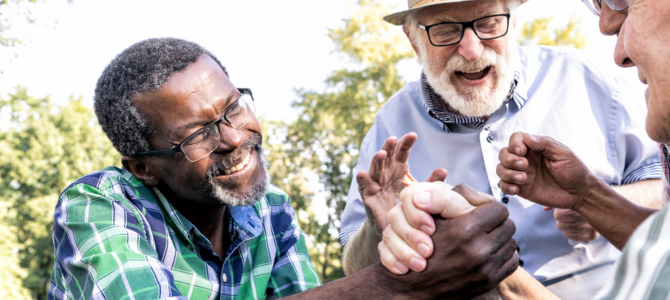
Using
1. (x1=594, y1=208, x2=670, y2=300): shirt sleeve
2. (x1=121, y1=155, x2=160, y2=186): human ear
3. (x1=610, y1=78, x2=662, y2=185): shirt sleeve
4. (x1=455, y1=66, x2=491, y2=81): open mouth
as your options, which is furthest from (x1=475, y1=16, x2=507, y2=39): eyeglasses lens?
(x1=594, y1=208, x2=670, y2=300): shirt sleeve

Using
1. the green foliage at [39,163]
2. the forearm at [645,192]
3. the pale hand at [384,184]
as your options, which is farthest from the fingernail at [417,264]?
the green foliage at [39,163]

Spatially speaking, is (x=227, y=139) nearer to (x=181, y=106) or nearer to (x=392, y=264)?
(x=181, y=106)

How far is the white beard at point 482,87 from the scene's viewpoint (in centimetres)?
326

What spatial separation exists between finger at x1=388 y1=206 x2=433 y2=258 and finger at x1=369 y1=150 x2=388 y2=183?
422mm

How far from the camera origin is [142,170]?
290 cm

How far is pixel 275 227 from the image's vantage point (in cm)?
316

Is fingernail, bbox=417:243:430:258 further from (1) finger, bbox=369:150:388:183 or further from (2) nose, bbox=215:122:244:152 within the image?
(2) nose, bbox=215:122:244:152

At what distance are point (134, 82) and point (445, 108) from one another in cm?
206

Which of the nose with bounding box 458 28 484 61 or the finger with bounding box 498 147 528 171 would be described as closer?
the finger with bounding box 498 147 528 171

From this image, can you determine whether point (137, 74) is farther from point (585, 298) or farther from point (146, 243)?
point (585, 298)

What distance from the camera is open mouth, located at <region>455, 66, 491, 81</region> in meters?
3.38

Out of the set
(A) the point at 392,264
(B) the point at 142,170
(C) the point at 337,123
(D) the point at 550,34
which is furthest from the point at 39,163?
(A) the point at 392,264

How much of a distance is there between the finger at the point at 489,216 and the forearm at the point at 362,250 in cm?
83

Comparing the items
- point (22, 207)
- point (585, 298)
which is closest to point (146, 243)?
point (585, 298)
